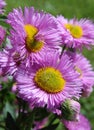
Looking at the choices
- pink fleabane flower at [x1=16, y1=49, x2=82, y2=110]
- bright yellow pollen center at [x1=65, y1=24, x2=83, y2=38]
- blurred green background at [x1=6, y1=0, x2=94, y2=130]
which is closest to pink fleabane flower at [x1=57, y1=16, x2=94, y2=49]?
bright yellow pollen center at [x1=65, y1=24, x2=83, y2=38]

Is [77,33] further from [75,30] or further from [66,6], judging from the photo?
[66,6]

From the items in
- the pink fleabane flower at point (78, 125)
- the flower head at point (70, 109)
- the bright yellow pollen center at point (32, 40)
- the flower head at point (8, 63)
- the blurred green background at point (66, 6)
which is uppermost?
the blurred green background at point (66, 6)

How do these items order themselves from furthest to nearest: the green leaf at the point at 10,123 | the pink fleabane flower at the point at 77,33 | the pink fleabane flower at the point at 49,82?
the green leaf at the point at 10,123
the pink fleabane flower at the point at 77,33
the pink fleabane flower at the point at 49,82

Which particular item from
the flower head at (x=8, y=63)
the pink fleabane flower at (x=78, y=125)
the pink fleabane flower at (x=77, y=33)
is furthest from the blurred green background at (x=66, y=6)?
the flower head at (x=8, y=63)

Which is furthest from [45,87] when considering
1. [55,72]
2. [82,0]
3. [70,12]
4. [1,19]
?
[82,0]

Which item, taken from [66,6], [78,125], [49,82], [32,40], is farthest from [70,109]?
[66,6]

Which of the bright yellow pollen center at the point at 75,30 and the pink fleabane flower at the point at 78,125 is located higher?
the bright yellow pollen center at the point at 75,30

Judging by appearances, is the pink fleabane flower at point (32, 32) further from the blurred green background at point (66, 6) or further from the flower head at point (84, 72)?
the blurred green background at point (66, 6)

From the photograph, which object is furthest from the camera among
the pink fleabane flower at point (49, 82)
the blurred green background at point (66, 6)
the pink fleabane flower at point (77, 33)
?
the blurred green background at point (66, 6)

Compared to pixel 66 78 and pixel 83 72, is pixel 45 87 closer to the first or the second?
pixel 66 78
